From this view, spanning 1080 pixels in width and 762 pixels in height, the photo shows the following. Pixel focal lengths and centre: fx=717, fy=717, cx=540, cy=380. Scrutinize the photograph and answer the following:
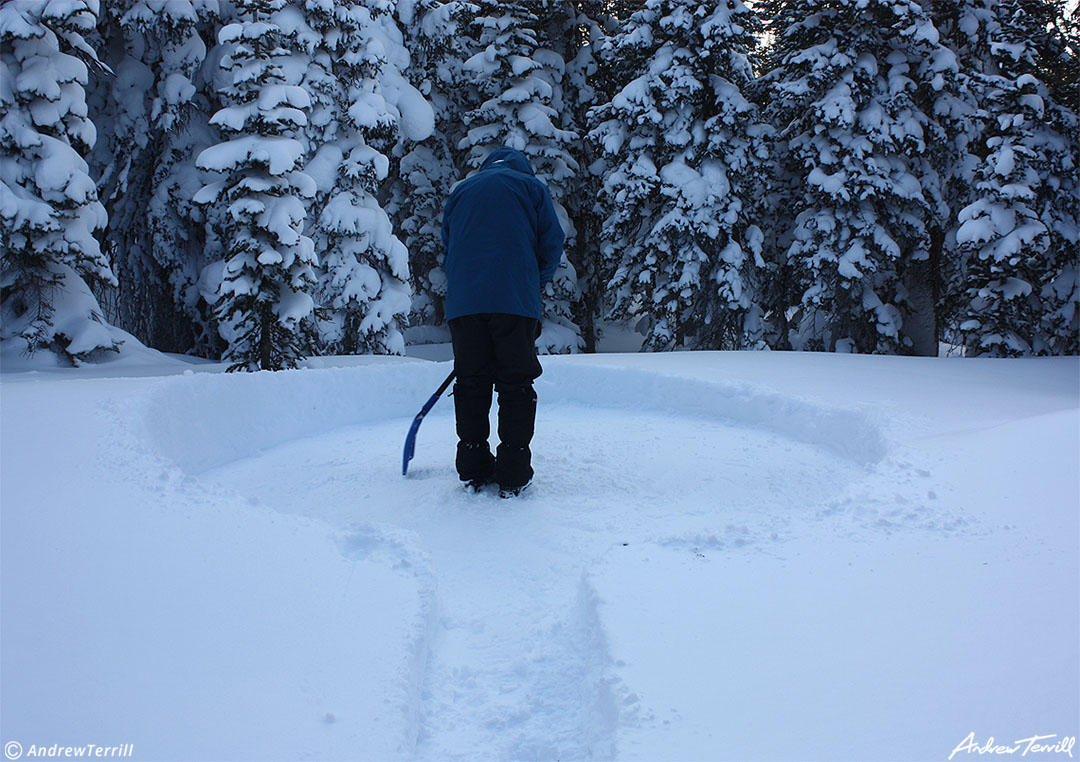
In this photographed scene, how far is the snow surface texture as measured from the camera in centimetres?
170

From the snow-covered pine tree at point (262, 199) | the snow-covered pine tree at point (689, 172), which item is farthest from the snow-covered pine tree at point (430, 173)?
the snow-covered pine tree at point (262, 199)

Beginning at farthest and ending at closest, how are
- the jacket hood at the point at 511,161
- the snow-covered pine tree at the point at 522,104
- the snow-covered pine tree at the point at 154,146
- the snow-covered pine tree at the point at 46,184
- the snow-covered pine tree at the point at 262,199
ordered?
the snow-covered pine tree at the point at 522,104 < the snow-covered pine tree at the point at 154,146 < the snow-covered pine tree at the point at 262,199 < the snow-covered pine tree at the point at 46,184 < the jacket hood at the point at 511,161

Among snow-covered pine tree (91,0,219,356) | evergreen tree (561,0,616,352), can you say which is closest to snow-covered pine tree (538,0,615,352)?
evergreen tree (561,0,616,352)

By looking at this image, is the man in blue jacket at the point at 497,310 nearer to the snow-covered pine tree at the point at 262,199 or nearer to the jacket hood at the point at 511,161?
the jacket hood at the point at 511,161

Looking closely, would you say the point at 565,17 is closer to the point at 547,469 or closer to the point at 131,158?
the point at 131,158

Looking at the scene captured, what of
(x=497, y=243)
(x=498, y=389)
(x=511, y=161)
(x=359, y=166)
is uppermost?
(x=359, y=166)

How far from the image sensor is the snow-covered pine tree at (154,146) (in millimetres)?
10570

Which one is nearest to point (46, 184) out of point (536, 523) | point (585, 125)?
point (536, 523)

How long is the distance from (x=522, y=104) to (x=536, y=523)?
12.9 m

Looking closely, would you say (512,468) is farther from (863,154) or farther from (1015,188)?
(863,154)

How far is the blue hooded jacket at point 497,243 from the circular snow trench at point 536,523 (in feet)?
3.68

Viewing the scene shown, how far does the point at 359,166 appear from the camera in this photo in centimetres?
1237

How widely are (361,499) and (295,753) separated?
8.26 ft
